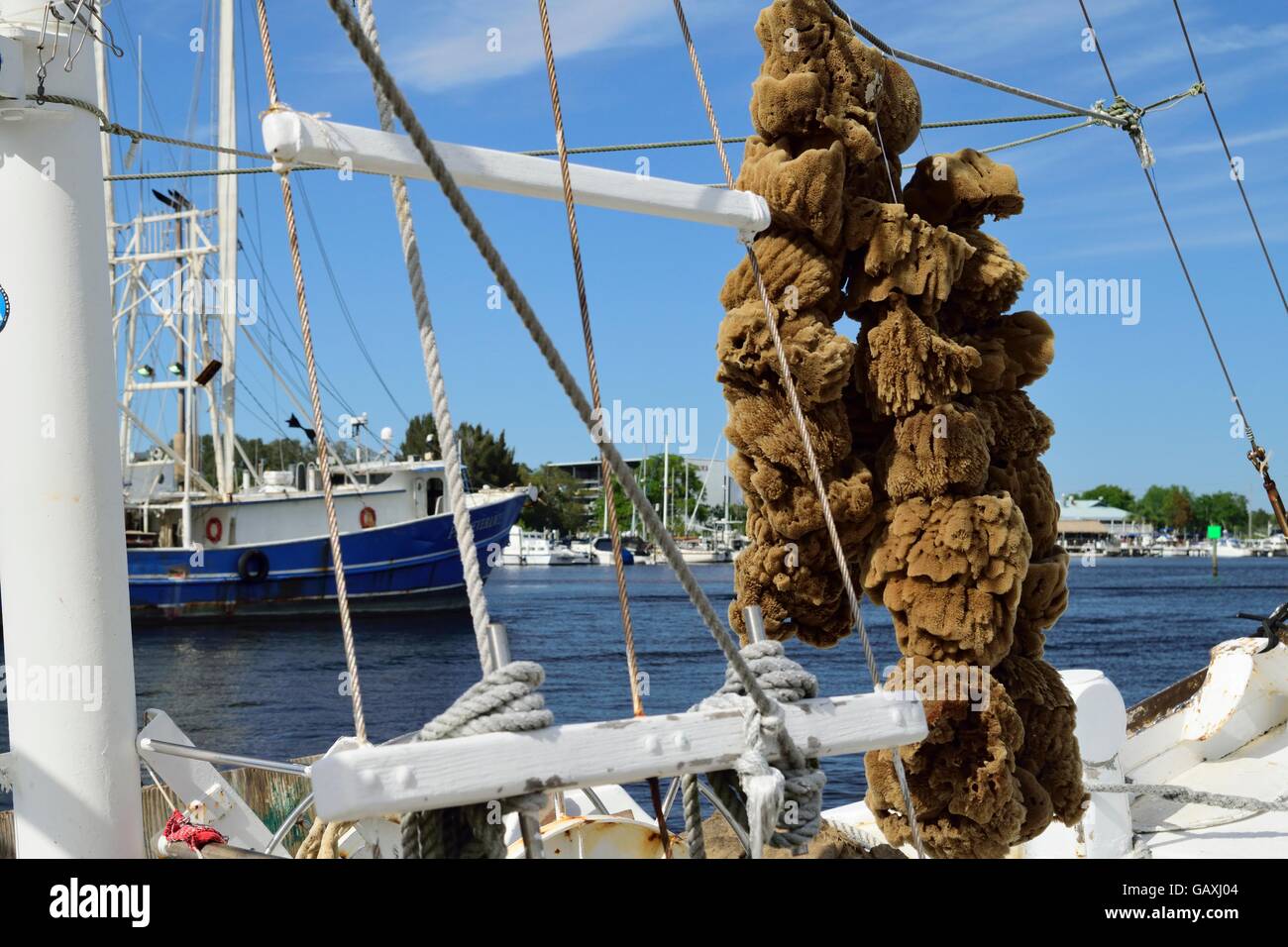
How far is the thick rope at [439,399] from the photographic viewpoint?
3084mm

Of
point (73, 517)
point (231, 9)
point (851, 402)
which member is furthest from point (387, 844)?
point (231, 9)

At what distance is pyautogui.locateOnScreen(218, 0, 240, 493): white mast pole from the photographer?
36906mm

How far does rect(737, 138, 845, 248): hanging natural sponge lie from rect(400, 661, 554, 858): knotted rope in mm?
2739

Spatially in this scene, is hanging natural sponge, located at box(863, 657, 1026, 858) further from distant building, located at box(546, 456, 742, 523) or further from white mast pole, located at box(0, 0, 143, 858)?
distant building, located at box(546, 456, 742, 523)

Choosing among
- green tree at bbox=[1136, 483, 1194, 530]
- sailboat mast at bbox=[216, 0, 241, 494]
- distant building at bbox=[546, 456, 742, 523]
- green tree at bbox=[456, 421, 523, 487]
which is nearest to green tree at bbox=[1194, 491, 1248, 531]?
green tree at bbox=[1136, 483, 1194, 530]

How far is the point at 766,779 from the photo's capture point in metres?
3.20

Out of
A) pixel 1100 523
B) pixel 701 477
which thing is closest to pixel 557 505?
pixel 701 477

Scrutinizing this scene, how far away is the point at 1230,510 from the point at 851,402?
184725mm

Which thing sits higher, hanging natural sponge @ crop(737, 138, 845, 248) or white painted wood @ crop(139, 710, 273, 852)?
hanging natural sponge @ crop(737, 138, 845, 248)

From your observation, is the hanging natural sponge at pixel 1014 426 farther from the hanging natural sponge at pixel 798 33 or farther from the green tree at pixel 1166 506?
the green tree at pixel 1166 506

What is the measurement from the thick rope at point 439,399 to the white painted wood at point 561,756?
24cm

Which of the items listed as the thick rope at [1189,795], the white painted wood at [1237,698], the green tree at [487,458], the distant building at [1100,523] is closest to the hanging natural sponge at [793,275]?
the thick rope at [1189,795]

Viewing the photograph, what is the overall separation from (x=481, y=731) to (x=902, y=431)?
2.82m
